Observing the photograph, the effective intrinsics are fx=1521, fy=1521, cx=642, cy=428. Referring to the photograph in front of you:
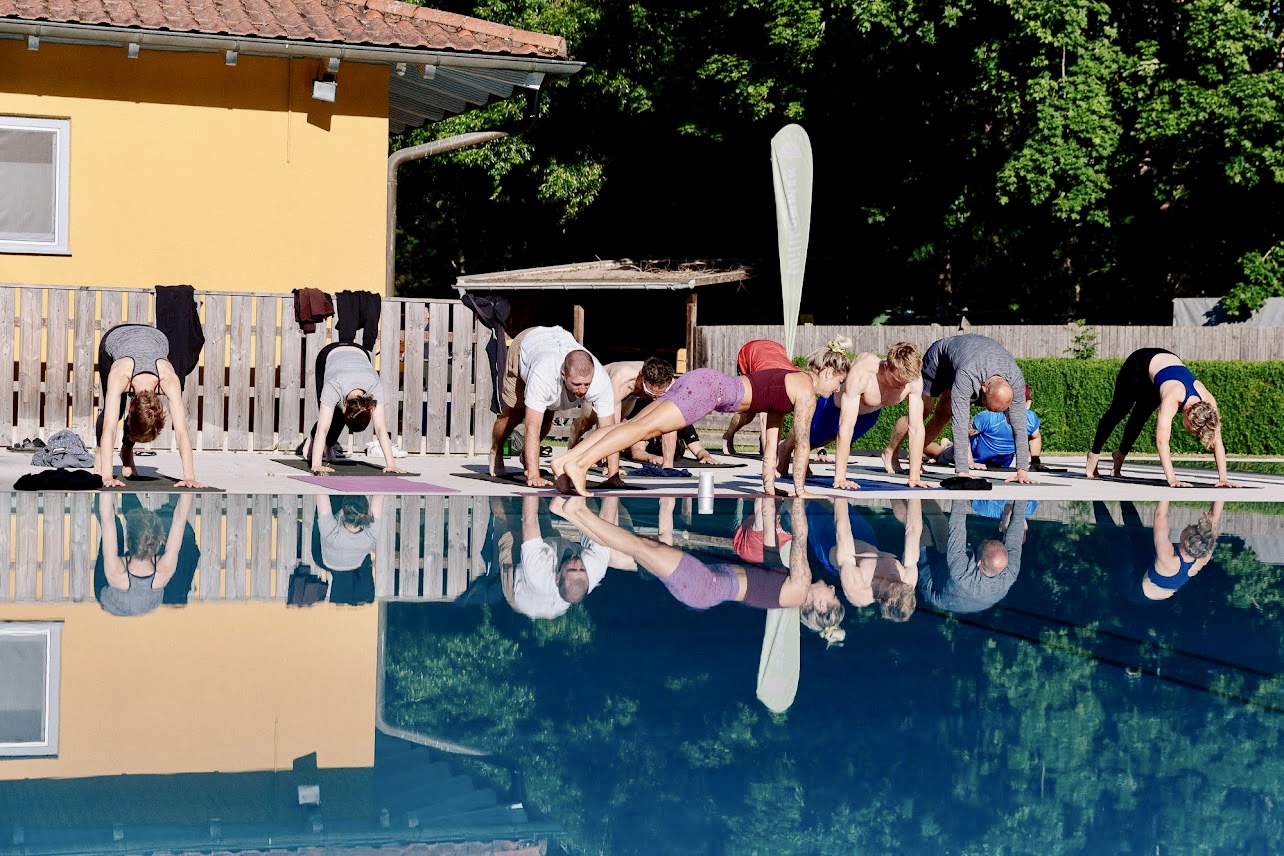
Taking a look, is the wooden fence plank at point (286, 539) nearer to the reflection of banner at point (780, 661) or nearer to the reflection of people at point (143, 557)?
the reflection of people at point (143, 557)

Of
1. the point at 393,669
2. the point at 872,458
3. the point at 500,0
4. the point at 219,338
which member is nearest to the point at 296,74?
the point at 219,338

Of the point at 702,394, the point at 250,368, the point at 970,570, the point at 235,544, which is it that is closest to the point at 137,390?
the point at 235,544

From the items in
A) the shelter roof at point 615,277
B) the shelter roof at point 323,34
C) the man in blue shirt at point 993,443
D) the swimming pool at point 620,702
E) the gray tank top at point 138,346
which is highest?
the shelter roof at point 323,34

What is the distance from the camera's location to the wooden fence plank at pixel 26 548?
6.52m

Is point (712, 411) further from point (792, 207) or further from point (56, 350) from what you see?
point (56, 350)

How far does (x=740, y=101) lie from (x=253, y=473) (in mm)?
21552

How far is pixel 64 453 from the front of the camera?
13.2m

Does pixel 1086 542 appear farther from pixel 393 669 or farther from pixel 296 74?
pixel 296 74

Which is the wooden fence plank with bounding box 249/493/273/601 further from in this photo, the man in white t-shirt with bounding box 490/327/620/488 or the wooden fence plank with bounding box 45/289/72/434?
the wooden fence plank with bounding box 45/289/72/434

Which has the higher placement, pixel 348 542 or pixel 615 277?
pixel 615 277

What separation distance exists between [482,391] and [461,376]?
0.93ft

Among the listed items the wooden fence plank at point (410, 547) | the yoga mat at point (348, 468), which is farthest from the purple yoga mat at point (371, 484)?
the wooden fence plank at point (410, 547)

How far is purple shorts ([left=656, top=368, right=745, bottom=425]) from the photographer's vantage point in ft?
35.8

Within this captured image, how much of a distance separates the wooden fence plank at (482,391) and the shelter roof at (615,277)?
1404 centimetres
